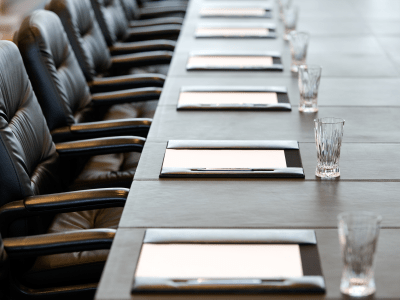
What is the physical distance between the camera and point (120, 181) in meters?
2.28

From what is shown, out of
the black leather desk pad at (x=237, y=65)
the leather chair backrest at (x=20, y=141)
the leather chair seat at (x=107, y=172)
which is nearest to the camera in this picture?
the leather chair backrest at (x=20, y=141)

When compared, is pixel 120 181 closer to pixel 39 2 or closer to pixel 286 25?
pixel 286 25

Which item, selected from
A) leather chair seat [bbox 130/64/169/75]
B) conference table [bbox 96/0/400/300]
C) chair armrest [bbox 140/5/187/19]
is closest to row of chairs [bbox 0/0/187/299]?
conference table [bbox 96/0/400/300]

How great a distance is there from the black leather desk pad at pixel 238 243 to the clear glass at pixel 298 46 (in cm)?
148

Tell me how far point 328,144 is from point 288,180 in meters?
0.14

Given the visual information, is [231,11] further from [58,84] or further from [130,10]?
[58,84]

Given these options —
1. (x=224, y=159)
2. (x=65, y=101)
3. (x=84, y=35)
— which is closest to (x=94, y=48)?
(x=84, y=35)

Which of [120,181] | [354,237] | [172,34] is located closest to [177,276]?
[354,237]

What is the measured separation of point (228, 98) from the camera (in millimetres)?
2254

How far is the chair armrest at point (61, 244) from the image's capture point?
1.50m

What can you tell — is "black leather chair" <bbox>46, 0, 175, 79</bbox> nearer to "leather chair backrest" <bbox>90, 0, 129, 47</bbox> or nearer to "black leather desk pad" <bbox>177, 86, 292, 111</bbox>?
"leather chair backrest" <bbox>90, 0, 129, 47</bbox>

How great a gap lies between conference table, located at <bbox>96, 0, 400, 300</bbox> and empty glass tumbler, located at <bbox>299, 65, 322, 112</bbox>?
36 millimetres

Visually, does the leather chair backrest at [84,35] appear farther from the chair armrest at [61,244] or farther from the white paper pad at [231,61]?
the chair armrest at [61,244]

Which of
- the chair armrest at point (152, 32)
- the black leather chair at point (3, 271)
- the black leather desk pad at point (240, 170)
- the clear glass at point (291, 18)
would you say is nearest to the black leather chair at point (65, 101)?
the black leather desk pad at point (240, 170)
